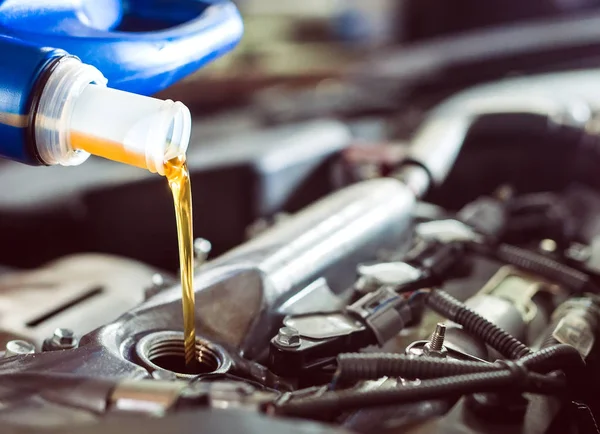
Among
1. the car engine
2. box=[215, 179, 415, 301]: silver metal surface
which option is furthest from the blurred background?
box=[215, 179, 415, 301]: silver metal surface

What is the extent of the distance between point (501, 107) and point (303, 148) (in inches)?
13.1

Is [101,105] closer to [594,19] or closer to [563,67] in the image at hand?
[563,67]

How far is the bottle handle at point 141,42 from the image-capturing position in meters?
0.61

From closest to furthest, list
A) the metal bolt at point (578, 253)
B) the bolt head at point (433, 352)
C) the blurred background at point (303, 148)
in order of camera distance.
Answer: the bolt head at point (433, 352) < the metal bolt at point (578, 253) < the blurred background at point (303, 148)

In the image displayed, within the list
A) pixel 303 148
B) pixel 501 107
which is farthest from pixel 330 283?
pixel 501 107

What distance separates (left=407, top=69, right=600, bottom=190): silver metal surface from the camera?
1031 millimetres

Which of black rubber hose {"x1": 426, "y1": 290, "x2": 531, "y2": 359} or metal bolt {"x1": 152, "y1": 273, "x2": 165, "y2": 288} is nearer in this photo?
black rubber hose {"x1": 426, "y1": 290, "x2": 531, "y2": 359}

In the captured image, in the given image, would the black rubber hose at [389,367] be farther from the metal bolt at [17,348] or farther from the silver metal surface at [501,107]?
the silver metal surface at [501,107]

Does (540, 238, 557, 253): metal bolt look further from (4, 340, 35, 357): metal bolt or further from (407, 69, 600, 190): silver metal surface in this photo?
(4, 340, 35, 357): metal bolt

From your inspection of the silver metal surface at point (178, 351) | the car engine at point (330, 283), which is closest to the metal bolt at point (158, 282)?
the car engine at point (330, 283)

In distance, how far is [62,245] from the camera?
47.8 inches

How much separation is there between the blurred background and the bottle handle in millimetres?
276

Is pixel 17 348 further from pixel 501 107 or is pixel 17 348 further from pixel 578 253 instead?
pixel 501 107

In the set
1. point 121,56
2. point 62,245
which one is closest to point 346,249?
point 121,56
